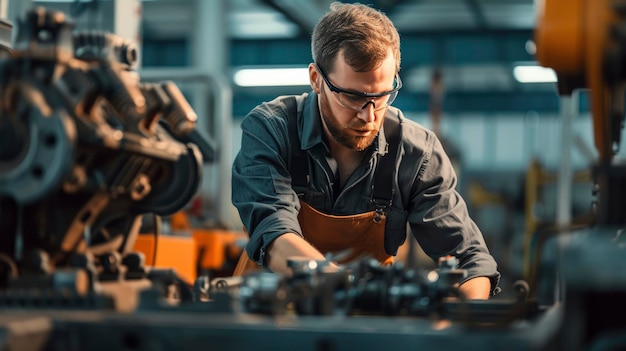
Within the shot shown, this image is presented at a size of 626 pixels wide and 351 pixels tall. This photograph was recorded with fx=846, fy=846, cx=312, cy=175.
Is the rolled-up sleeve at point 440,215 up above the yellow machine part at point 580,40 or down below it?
below

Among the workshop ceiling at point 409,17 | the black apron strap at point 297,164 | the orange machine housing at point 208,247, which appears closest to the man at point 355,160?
the black apron strap at point 297,164

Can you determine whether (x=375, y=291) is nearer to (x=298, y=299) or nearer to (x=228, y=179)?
(x=298, y=299)

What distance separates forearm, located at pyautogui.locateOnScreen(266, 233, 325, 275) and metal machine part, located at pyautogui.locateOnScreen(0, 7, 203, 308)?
52 centimetres

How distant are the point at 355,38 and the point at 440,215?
0.58 metres

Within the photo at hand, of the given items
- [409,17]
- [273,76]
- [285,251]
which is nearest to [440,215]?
[285,251]

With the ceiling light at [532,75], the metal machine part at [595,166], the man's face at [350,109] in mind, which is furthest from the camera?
the ceiling light at [532,75]

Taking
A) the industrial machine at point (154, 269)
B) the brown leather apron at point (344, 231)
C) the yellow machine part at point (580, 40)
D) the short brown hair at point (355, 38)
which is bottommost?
the brown leather apron at point (344, 231)

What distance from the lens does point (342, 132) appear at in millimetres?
2502

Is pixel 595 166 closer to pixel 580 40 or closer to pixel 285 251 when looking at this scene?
pixel 580 40

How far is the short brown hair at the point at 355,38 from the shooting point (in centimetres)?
235

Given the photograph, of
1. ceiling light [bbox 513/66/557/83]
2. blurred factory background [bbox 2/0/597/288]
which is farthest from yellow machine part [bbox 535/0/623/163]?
ceiling light [bbox 513/66/557/83]

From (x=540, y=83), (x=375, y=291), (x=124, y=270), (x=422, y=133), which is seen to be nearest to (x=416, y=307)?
(x=375, y=291)

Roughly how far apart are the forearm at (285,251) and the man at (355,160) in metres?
0.26

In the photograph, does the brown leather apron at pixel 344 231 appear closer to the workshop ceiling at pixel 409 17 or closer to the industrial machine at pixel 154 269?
the industrial machine at pixel 154 269
